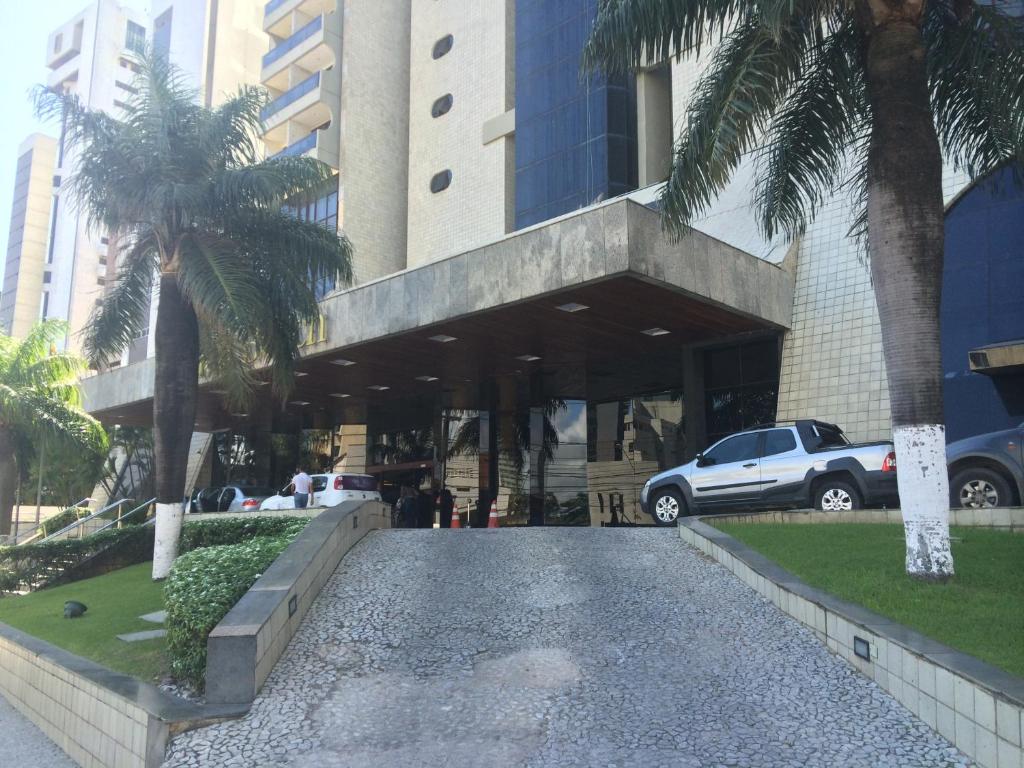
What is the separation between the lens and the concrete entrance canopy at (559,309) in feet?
47.5

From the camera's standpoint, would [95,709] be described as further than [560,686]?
Yes

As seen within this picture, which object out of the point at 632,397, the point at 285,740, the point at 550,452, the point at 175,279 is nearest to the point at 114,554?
the point at 175,279

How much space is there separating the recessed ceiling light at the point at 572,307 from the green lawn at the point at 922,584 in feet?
17.0

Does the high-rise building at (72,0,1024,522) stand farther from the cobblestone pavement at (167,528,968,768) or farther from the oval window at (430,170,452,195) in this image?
the cobblestone pavement at (167,528,968,768)

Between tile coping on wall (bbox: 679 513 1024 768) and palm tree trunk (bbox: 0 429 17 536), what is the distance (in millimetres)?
23163

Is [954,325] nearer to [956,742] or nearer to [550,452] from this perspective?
[550,452]

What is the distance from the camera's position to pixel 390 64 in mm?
38062

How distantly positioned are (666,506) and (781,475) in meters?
2.25

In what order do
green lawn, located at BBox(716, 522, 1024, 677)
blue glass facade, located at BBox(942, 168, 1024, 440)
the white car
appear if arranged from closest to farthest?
1. green lawn, located at BBox(716, 522, 1024, 677)
2. blue glass facade, located at BBox(942, 168, 1024, 440)
3. the white car

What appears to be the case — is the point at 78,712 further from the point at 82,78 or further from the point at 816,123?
the point at 82,78

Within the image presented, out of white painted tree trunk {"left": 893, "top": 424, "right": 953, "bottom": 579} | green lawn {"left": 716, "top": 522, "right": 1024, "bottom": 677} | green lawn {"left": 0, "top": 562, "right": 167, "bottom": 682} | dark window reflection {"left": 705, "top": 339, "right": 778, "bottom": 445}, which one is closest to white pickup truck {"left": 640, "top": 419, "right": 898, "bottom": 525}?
green lawn {"left": 716, "top": 522, "right": 1024, "bottom": 677}

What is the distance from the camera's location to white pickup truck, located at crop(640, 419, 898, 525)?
43.3 feet

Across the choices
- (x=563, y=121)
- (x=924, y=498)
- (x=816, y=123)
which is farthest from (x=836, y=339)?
(x=563, y=121)

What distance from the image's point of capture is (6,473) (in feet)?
82.3
